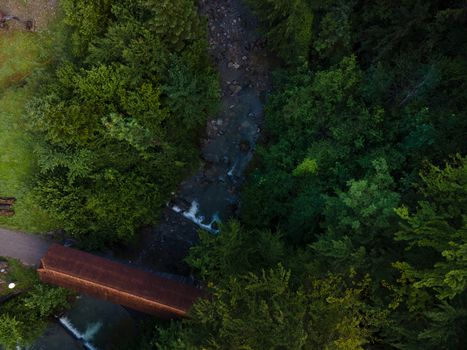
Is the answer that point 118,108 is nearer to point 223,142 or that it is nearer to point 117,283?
point 223,142


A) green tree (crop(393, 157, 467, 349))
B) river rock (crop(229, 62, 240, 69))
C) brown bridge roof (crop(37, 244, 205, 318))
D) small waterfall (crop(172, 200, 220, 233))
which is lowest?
brown bridge roof (crop(37, 244, 205, 318))

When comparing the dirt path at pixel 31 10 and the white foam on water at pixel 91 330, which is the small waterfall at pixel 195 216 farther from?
the dirt path at pixel 31 10

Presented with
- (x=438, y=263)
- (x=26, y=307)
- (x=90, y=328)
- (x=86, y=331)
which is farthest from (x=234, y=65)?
(x=26, y=307)

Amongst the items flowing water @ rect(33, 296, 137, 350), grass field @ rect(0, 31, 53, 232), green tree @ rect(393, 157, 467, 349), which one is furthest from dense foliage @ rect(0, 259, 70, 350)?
green tree @ rect(393, 157, 467, 349)

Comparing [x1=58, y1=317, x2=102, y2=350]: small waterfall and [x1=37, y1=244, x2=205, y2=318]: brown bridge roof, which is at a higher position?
[x1=37, y1=244, x2=205, y2=318]: brown bridge roof

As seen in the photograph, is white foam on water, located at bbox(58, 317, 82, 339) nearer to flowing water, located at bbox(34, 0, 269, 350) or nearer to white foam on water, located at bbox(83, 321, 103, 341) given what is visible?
flowing water, located at bbox(34, 0, 269, 350)

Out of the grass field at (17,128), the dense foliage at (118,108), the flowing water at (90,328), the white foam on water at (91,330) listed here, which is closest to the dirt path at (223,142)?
the dense foliage at (118,108)
